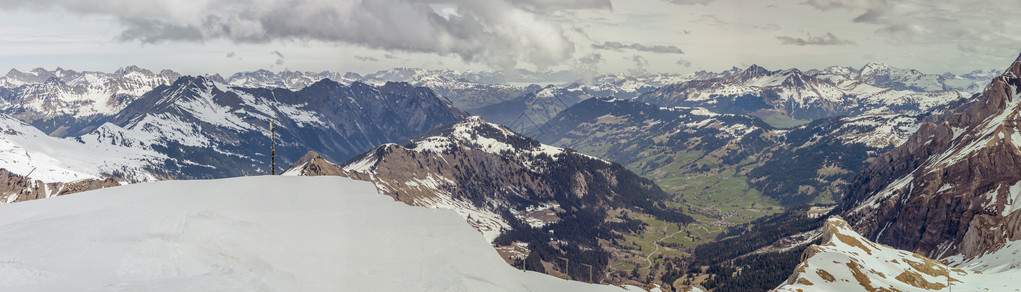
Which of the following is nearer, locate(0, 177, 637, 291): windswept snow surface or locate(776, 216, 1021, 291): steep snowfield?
locate(0, 177, 637, 291): windswept snow surface

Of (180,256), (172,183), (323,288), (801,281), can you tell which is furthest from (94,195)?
(801,281)

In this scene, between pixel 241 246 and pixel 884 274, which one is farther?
pixel 884 274

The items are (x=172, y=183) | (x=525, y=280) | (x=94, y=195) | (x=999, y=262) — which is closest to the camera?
(x=525, y=280)

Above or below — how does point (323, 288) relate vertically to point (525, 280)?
above

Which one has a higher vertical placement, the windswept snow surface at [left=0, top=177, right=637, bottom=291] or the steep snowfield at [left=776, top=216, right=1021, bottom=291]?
the windswept snow surface at [left=0, top=177, right=637, bottom=291]

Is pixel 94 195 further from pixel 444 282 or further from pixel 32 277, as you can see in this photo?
pixel 444 282
